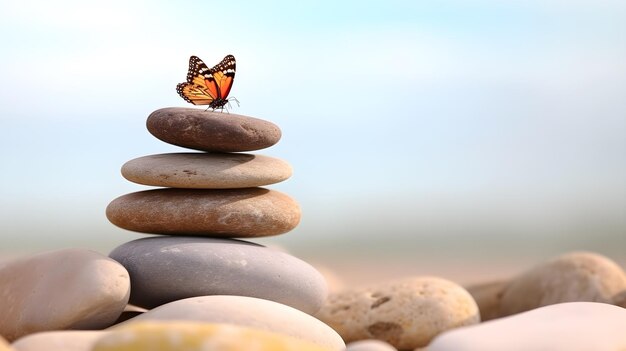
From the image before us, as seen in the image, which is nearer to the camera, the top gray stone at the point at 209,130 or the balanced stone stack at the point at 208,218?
the balanced stone stack at the point at 208,218

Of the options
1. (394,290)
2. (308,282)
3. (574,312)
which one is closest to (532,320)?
(574,312)

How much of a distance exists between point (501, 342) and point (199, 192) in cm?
203

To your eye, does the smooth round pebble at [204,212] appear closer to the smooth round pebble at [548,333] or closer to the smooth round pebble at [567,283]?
the smooth round pebble at [548,333]

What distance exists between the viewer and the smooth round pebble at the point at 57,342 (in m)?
3.07

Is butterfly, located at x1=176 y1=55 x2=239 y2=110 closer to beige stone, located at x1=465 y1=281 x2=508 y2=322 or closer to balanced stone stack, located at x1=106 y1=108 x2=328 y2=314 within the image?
balanced stone stack, located at x1=106 y1=108 x2=328 y2=314

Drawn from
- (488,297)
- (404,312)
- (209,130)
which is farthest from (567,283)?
(209,130)

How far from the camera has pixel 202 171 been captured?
13.9ft

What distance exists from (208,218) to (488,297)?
3610mm

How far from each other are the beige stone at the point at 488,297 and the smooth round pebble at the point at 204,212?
3.10 m

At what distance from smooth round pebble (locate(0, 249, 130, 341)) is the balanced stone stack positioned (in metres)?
0.30

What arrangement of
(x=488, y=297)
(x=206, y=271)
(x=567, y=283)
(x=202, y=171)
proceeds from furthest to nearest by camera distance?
1. (x=488, y=297)
2. (x=567, y=283)
3. (x=202, y=171)
4. (x=206, y=271)

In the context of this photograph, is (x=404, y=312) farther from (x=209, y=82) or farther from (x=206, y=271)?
(x=209, y=82)

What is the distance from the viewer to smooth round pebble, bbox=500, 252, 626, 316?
631 centimetres

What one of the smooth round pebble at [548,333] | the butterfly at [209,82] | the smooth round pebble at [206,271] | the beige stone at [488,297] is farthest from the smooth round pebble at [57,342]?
the beige stone at [488,297]
